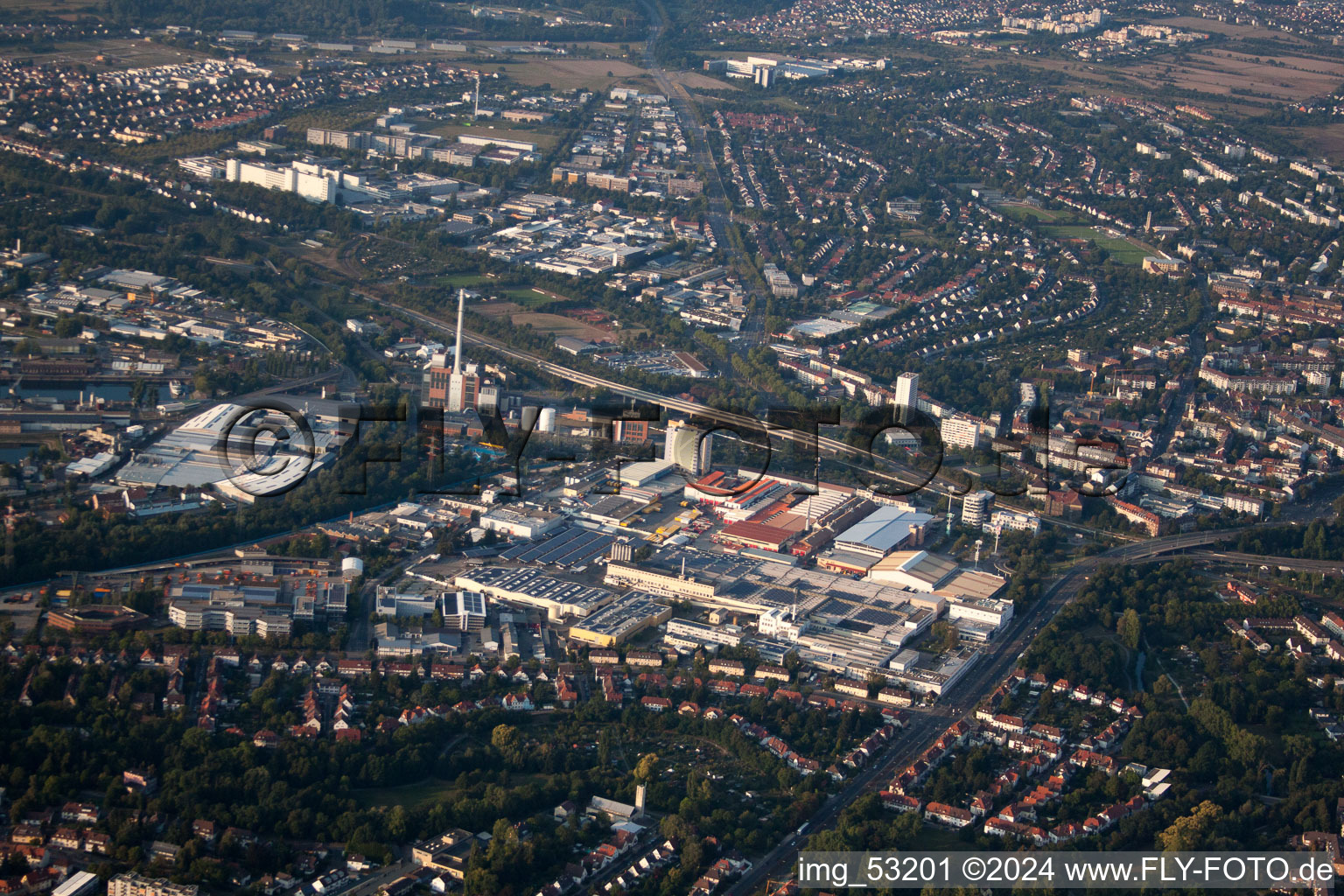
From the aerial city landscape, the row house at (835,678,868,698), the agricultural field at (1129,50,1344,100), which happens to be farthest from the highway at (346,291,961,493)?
the agricultural field at (1129,50,1344,100)

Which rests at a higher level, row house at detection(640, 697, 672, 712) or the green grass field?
the green grass field

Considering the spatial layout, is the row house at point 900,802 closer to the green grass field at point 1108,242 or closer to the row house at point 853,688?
the row house at point 853,688

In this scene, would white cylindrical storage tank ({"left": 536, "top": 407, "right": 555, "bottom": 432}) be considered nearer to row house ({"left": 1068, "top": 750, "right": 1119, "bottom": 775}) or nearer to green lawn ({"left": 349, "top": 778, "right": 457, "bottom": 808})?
green lawn ({"left": 349, "top": 778, "right": 457, "bottom": 808})

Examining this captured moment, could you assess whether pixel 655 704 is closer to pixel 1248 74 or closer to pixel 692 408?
pixel 692 408

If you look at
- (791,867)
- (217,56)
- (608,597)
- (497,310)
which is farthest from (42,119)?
(791,867)

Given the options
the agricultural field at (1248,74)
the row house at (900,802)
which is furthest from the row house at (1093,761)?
the agricultural field at (1248,74)

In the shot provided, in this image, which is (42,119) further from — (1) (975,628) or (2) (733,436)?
(1) (975,628)
